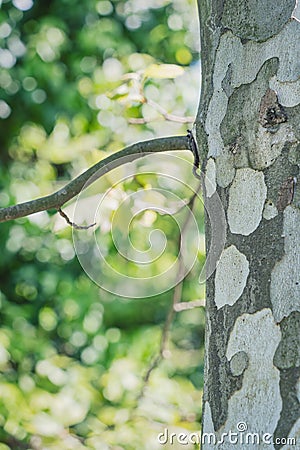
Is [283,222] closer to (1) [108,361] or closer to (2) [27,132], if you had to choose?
(1) [108,361]

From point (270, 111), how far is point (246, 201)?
6cm

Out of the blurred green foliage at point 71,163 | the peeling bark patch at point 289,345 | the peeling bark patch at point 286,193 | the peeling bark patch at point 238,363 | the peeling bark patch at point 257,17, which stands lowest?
the blurred green foliage at point 71,163

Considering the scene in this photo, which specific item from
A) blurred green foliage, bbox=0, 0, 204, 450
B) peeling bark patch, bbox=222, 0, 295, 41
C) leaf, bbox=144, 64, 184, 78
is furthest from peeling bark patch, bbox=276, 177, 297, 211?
blurred green foliage, bbox=0, 0, 204, 450

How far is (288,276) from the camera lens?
17.3 inches

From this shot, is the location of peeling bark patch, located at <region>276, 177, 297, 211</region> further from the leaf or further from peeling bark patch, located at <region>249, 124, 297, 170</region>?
the leaf

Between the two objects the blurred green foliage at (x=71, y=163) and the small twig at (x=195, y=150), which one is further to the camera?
the blurred green foliage at (x=71, y=163)

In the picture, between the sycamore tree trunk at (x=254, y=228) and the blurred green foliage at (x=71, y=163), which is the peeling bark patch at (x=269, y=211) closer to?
the sycamore tree trunk at (x=254, y=228)

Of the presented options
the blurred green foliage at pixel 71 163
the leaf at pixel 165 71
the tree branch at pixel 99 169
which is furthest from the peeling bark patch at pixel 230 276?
the blurred green foliage at pixel 71 163

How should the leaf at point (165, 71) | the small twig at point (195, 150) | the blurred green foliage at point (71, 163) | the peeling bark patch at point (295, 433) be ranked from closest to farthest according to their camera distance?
the peeling bark patch at point (295, 433)
the small twig at point (195, 150)
the leaf at point (165, 71)
the blurred green foliage at point (71, 163)

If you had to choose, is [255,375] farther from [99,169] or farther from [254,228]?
[99,169]

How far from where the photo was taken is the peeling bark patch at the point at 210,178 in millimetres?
504

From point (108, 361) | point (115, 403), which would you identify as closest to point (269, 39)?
point (115, 403)

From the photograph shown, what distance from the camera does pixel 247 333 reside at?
0.45 metres

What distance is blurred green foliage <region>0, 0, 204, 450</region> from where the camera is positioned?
1991 mm
